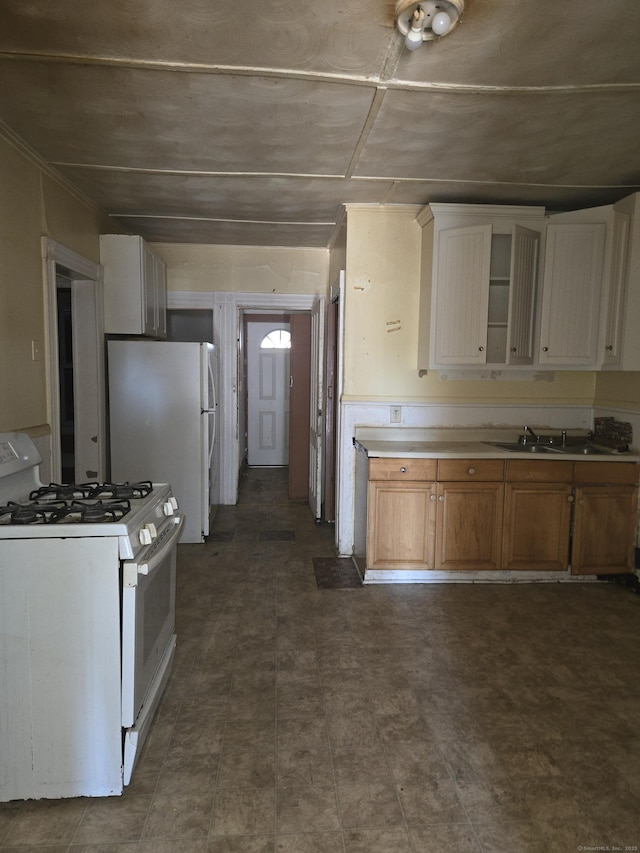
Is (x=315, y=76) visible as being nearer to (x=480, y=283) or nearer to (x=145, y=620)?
(x=480, y=283)

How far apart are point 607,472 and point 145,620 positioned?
293 centimetres

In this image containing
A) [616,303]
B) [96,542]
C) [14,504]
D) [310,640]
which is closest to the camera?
[96,542]

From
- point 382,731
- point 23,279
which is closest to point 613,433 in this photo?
point 382,731

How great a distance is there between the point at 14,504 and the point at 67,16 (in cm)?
163

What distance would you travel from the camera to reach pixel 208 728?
204cm

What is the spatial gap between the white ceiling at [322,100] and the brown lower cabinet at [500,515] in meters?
1.72

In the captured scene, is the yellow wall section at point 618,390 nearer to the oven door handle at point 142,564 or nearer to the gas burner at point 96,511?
the oven door handle at point 142,564

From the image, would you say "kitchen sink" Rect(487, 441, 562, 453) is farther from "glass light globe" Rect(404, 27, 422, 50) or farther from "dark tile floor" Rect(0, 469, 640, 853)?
"glass light globe" Rect(404, 27, 422, 50)

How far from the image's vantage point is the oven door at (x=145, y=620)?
1.64 m

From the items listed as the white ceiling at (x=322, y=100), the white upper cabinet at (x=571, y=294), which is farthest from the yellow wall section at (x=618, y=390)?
the white ceiling at (x=322, y=100)

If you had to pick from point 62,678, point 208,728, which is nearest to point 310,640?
point 208,728

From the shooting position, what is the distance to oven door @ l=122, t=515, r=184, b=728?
1643mm

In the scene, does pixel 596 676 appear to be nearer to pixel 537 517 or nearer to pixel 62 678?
pixel 537 517

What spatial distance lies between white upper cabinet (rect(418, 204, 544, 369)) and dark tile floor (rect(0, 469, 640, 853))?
5.15 feet
